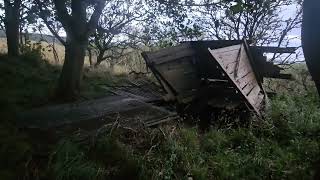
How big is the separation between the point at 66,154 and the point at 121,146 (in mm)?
804

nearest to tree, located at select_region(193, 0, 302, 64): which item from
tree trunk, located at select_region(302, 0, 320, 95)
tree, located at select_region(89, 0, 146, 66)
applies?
tree, located at select_region(89, 0, 146, 66)

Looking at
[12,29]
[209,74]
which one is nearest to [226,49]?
[209,74]

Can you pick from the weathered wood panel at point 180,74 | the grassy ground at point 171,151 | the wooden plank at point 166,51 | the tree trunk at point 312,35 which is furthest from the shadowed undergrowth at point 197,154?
the tree trunk at point 312,35

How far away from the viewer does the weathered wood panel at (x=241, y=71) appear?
6526 mm

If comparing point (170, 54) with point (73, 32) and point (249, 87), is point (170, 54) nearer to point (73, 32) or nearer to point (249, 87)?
point (249, 87)

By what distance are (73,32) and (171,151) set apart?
382 centimetres

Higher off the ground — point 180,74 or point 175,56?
point 175,56

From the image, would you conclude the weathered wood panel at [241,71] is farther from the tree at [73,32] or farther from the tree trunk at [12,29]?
the tree trunk at [12,29]

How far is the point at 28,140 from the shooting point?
5059 millimetres

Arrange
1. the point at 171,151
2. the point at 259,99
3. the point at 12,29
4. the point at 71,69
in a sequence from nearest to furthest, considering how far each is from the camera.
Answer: the point at 171,151
the point at 71,69
the point at 259,99
the point at 12,29

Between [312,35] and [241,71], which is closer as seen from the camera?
[312,35]

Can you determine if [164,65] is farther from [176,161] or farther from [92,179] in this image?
[92,179]

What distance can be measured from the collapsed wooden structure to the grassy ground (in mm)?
607

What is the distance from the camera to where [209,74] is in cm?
771
